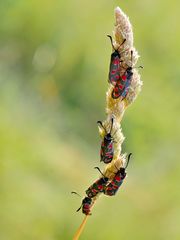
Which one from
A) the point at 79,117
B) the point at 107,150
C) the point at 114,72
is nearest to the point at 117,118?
the point at 107,150

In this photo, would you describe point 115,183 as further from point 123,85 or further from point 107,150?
point 123,85

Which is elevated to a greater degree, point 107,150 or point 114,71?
point 114,71

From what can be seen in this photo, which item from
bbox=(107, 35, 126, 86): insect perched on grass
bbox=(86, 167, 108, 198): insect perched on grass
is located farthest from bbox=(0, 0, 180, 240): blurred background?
bbox=(86, 167, 108, 198): insect perched on grass

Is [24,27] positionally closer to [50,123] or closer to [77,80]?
[77,80]

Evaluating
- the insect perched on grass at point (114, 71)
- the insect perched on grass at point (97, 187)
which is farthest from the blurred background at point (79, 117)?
the insect perched on grass at point (97, 187)

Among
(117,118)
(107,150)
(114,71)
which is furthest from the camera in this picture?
(114,71)

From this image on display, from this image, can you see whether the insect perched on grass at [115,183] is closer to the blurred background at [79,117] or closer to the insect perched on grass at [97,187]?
the insect perched on grass at [97,187]
